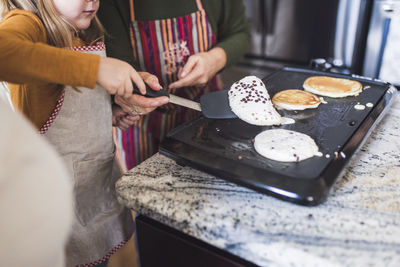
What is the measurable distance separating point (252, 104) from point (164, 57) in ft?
1.53

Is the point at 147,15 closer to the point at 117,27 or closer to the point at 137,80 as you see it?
the point at 117,27

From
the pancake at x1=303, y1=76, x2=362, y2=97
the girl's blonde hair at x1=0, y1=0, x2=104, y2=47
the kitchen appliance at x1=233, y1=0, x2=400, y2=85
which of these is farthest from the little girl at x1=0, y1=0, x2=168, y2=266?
the kitchen appliance at x1=233, y1=0, x2=400, y2=85

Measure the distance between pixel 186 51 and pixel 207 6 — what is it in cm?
17

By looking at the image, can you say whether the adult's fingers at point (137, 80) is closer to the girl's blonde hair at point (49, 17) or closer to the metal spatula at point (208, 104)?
the metal spatula at point (208, 104)

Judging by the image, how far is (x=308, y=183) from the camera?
616 mm

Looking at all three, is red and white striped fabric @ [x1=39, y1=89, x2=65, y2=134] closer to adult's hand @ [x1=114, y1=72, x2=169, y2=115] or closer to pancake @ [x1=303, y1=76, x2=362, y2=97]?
adult's hand @ [x1=114, y1=72, x2=169, y2=115]

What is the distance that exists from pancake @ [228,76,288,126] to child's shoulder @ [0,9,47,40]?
48cm

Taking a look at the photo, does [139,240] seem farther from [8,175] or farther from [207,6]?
[207,6]

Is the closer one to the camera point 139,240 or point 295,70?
point 139,240

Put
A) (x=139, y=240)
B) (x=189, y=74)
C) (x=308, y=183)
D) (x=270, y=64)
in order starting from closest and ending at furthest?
(x=308, y=183)
(x=139, y=240)
(x=189, y=74)
(x=270, y=64)

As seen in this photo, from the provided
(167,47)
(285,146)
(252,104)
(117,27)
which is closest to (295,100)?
(252,104)

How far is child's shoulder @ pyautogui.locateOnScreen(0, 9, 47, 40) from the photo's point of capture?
0.69 meters

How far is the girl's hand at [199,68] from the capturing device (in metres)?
1.11

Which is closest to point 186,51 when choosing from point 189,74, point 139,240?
point 189,74
